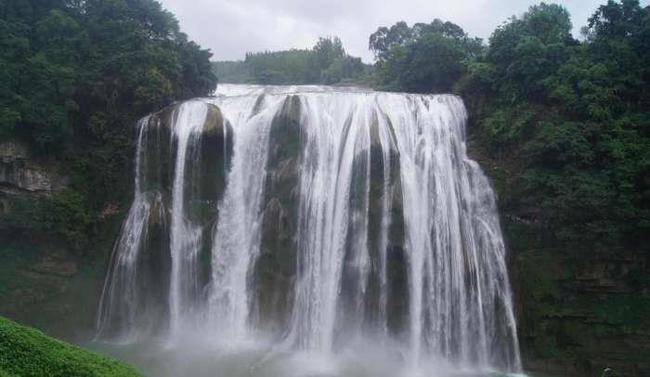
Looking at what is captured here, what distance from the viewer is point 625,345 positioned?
14508 millimetres

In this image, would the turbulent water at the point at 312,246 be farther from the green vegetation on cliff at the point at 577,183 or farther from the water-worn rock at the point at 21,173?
the water-worn rock at the point at 21,173

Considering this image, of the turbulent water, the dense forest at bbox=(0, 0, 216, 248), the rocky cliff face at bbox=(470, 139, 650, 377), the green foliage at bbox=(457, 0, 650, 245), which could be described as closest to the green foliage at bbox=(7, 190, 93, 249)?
the dense forest at bbox=(0, 0, 216, 248)

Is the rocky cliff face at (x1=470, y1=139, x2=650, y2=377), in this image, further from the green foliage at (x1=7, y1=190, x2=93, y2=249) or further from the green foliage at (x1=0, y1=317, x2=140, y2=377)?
the green foliage at (x1=7, y1=190, x2=93, y2=249)

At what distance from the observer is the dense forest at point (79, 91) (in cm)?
1680

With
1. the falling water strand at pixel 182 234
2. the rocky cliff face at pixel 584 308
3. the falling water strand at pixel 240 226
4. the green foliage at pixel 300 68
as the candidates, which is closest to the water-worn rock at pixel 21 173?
the falling water strand at pixel 182 234

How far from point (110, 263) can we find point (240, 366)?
20.9ft

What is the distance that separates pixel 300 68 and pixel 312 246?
3111cm

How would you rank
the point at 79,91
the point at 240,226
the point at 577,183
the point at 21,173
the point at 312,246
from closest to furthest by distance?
the point at 577,183, the point at 312,246, the point at 240,226, the point at 21,173, the point at 79,91

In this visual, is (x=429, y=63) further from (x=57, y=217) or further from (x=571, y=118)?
(x=57, y=217)

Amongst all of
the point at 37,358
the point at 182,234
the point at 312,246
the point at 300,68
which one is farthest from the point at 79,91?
the point at 300,68

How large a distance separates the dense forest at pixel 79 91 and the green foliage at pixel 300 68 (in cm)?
1875

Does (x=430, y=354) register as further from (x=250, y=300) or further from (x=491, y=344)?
(x=250, y=300)

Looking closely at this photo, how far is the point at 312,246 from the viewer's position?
16.1m

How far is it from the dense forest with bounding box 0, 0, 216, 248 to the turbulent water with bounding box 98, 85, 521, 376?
3.74ft
